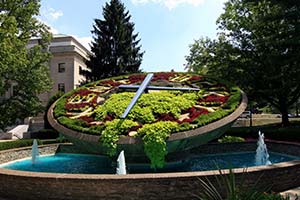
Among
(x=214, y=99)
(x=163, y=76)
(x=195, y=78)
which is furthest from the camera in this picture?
(x=163, y=76)

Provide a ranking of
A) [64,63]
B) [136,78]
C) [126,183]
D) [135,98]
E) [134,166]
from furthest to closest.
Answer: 1. [64,63]
2. [136,78]
3. [135,98]
4. [134,166]
5. [126,183]

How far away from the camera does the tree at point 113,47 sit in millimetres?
34062

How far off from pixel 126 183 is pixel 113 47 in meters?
29.0

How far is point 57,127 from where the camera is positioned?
38.1 feet

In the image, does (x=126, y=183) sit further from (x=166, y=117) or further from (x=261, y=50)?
(x=261, y=50)

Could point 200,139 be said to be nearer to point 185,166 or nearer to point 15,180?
point 185,166

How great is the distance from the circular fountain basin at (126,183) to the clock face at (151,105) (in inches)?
119

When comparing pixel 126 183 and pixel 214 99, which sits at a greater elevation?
pixel 214 99

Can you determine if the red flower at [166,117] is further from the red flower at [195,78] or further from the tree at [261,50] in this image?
the tree at [261,50]

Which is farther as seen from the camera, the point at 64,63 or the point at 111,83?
the point at 64,63

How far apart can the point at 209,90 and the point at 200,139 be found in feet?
9.75

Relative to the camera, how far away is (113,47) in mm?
34969

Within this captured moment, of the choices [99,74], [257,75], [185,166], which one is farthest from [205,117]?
[99,74]

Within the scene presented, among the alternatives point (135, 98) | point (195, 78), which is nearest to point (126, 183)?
point (135, 98)
